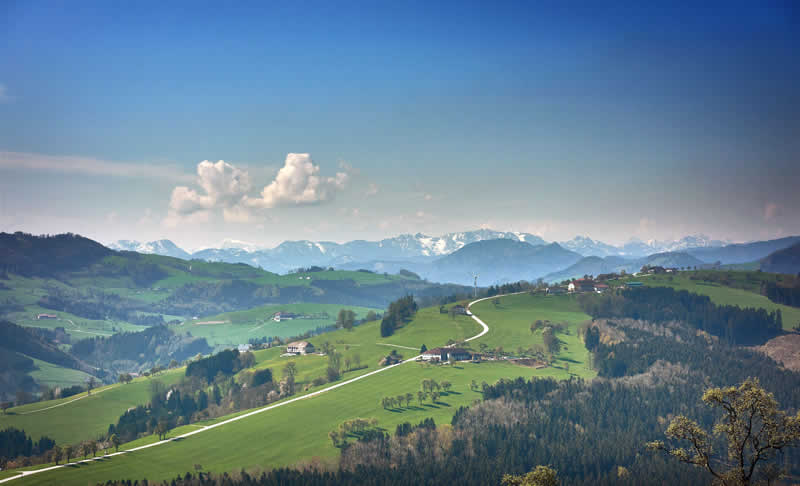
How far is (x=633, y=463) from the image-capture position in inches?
4523

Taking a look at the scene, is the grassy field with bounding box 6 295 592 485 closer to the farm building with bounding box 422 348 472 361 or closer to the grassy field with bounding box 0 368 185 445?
the farm building with bounding box 422 348 472 361

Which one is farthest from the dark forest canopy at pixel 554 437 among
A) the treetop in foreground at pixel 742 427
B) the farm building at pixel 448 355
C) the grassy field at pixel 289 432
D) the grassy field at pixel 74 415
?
the grassy field at pixel 74 415

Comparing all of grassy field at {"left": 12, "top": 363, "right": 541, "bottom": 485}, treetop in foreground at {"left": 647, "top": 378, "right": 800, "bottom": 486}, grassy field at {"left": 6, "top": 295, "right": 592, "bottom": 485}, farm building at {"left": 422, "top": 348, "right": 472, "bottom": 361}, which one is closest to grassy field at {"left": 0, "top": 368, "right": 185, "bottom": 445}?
grassy field at {"left": 6, "top": 295, "right": 592, "bottom": 485}

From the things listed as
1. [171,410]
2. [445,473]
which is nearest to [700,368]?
[445,473]

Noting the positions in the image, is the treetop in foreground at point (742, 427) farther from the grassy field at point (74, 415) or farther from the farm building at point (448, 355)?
the grassy field at point (74, 415)

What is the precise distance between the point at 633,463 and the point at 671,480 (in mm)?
9879

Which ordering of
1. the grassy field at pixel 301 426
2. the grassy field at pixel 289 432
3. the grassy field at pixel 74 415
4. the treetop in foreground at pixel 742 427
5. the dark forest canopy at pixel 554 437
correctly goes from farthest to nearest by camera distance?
the grassy field at pixel 74 415, the grassy field at pixel 301 426, the grassy field at pixel 289 432, the dark forest canopy at pixel 554 437, the treetop in foreground at pixel 742 427

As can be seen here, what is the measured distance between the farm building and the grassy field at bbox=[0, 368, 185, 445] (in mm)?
99945

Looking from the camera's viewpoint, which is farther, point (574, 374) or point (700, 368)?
point (700, 368)

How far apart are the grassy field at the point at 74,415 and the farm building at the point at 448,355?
328 feet

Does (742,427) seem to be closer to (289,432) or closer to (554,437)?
(554,437)

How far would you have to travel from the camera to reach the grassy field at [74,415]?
16088 centimetres

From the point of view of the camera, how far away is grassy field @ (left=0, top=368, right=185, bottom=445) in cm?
16088

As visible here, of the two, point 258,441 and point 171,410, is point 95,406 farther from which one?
point 258,441
